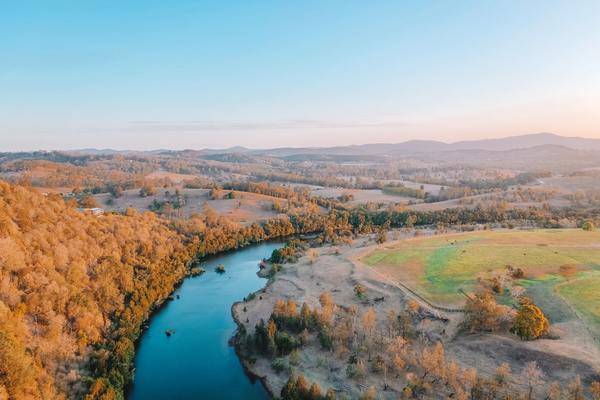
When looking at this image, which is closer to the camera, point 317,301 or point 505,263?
point 317,301

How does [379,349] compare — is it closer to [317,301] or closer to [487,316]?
[487,316]

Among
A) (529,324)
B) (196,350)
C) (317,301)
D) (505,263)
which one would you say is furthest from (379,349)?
(505,263)

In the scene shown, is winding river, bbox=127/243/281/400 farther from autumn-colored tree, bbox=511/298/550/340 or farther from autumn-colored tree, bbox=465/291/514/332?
autumn-colored tree, bbox=511/298/550/340

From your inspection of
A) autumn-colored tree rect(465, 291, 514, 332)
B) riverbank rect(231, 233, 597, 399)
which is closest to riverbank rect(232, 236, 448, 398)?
riverbank rect(231, 233, 597, 399)

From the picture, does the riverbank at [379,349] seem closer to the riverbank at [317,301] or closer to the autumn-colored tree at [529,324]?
the riverbank at [317,301]

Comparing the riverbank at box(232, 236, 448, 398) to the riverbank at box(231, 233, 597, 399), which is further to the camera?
the riverbank at box(232, 236, 448, 398)

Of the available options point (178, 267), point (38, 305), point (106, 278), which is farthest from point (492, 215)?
point (38, 305)

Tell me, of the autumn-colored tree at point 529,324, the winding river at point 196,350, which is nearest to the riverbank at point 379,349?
the autumn-colored tree at point 529,324

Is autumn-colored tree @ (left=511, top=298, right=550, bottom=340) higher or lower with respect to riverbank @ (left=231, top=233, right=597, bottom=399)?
higher
